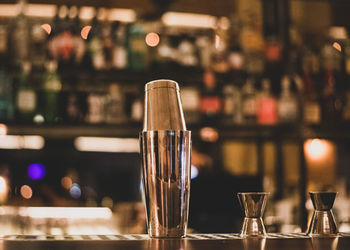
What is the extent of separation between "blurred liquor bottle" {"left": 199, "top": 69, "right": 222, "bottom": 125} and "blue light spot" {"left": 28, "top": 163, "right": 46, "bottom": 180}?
1007 mm

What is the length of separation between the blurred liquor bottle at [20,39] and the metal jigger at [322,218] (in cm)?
184

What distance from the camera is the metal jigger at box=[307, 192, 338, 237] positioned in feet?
2.73

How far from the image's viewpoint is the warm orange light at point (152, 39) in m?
2.59

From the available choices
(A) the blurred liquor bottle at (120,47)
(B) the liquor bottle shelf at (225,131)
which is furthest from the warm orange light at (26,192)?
(A) the blurred liquor bottle at (120,47)

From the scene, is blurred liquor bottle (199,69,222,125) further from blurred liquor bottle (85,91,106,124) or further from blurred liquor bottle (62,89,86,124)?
blurred liquor bottle (62,89,86,124)

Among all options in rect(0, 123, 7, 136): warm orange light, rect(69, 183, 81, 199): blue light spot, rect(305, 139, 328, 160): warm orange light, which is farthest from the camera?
rect(305, 139, 328, 160): warm orange light

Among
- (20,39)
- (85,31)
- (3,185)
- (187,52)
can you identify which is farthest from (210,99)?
(3,185)

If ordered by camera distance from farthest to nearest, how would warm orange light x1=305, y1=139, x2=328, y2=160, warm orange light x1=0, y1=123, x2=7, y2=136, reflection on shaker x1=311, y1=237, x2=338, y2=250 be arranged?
warm orange light x1=305, y1=139, x2=328, y2=160
warm orange light x1=0, y1=123, x2=7, y2=136
reflection on shaker x1=311, y1=237, x2=338, y2=250

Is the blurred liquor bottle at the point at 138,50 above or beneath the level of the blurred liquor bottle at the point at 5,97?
above

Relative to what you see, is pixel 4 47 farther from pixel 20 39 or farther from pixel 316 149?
pixel 316 149

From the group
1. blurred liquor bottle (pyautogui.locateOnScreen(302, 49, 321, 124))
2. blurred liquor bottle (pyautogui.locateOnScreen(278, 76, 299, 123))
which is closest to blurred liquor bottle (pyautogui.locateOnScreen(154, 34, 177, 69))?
blurred liquor bottle (pyautogui.locateOnScreen(278, 76, 299, 123))

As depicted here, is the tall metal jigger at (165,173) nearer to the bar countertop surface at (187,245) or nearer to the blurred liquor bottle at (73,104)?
the bar countertop surface at (187,245)

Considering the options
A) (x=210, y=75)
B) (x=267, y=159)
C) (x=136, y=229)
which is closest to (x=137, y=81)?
(x=210, y=75)

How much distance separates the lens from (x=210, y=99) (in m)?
2.54
